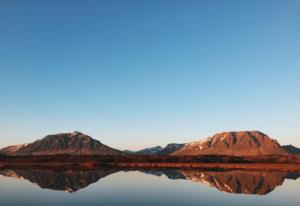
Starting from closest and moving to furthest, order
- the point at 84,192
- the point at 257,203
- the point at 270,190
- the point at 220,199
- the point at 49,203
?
1. the point at 49,203
2. the point at 257,203
3. the point at 220,199
4. the point at 84,192
5. the point at 270,190

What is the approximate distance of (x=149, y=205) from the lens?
49.4 metres

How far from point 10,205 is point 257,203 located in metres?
30.9

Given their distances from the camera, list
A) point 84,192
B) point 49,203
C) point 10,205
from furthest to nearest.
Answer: point 84,192 → point 49,203 → point 10,205

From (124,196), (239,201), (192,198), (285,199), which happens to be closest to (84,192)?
(124,196)

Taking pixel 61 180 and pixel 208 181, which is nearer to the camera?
pixel 61 180

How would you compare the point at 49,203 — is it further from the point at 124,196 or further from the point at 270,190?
the point at 270,190

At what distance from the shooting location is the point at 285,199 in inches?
2373

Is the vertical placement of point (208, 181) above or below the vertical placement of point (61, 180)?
above

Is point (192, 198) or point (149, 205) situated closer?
point (149, 205)

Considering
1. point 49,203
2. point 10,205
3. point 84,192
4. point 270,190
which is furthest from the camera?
point 270,190

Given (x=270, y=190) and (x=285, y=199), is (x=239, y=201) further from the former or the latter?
(x=270, y=190)

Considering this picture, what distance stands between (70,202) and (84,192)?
526 inches

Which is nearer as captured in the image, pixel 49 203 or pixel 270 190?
pixel 49 203

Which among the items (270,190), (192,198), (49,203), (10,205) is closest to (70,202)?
(49,203)
